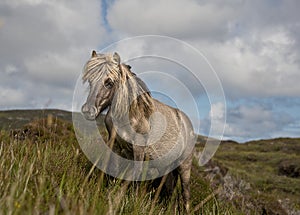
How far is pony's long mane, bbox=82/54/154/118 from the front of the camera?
5.70 meters

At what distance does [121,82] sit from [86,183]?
175 cm

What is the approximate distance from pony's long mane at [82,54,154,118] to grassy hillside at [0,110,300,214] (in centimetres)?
76

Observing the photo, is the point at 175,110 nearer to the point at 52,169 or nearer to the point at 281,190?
the point at 52,169

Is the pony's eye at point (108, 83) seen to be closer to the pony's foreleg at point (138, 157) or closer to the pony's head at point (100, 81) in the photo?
the pony's head at point (100, 81)

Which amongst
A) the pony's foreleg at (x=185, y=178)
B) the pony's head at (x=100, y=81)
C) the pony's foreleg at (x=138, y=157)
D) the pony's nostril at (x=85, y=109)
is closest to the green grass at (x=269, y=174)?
the pony's foreleg at (x=185, y=178)

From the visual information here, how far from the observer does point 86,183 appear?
4617 mm

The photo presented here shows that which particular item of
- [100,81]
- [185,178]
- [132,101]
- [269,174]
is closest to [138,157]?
[132,101]

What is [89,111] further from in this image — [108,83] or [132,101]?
[132,101]

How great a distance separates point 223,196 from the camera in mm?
10344

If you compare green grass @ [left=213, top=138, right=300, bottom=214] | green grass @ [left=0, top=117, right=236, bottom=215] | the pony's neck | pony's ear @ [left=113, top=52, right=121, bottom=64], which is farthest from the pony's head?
green grass @ [left=213, top=138, right=300, bottom=214]

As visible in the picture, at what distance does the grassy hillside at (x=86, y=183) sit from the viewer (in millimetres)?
3223

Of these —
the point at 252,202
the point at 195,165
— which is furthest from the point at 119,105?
the point at 195,165

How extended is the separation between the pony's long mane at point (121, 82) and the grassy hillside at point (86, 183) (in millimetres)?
761

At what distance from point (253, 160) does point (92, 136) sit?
3424 cm
